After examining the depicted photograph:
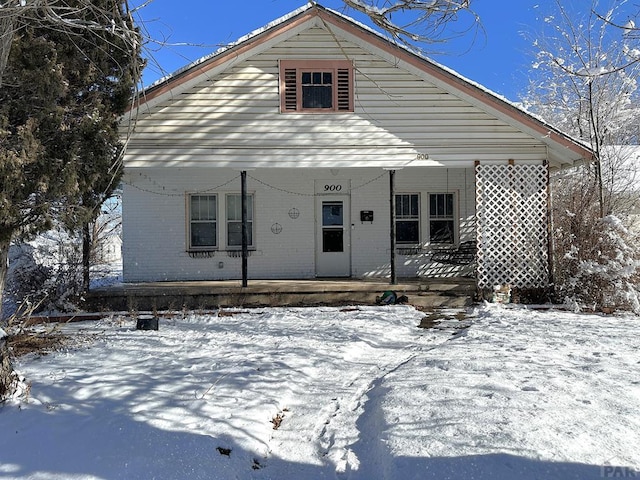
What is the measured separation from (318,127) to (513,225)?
472 centimetres

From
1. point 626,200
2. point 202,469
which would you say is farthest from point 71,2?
point 626,200

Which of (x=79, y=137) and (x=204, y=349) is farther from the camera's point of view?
(x=79, y=137)

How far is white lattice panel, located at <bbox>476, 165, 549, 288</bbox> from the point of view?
10211mm

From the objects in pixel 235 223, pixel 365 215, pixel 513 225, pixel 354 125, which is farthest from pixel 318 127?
pixel 513 225

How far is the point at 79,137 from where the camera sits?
665 cm

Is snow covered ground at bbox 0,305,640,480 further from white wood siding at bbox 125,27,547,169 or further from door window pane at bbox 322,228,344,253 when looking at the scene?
door window pane at bbox 322,228,344,253

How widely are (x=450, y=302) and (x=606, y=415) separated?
252 inches

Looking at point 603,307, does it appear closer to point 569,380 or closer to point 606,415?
point 569,380

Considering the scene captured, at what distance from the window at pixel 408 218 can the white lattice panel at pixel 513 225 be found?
234cm

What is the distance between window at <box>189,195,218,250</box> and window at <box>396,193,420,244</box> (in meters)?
4.75

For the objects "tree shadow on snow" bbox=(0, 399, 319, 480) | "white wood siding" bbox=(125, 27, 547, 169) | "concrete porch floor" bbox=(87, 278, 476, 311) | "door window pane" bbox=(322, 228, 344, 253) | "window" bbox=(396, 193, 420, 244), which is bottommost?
"tree shadow on snow" bbox=(0, 399, 319, 480)

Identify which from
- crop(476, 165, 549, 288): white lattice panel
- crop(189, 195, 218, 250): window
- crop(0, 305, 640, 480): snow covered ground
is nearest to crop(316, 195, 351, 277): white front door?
crop(189, 195, 218, 250): window

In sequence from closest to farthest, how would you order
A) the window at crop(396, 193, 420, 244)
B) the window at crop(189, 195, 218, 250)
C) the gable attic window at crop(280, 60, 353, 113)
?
the gable attic window at crop(280, 60, 353, 113), the window at crop(189, 195, 218, 250), the window at crop(396, 193, 420, 244)

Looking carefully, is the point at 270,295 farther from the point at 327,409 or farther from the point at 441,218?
the point at 327,409
